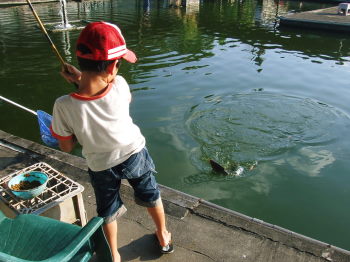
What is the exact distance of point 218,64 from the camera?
34.8ft

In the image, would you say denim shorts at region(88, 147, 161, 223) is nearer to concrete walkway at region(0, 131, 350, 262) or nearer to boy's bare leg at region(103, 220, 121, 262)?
boy's bare leg at region(103, 220, 121, 262)

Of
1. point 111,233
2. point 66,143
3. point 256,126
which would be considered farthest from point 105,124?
point 256,126

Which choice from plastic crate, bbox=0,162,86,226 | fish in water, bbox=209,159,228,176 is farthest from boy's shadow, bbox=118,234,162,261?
fish in water, bbox=209,159,228,176

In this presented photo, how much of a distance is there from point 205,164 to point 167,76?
485 centimetres

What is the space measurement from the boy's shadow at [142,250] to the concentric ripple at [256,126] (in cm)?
231

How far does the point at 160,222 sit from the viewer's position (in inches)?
101

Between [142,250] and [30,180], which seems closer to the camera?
[142,250]

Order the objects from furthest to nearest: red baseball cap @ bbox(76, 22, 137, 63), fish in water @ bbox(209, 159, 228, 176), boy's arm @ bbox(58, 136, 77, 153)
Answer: fish in water @ bbox(209, 159, 228, 176) < boy's arm @ bbox(58, 136, 77, 153) < red baseball cap @ bbox(76, 22, 137, 63)

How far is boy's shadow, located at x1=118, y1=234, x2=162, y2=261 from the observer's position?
269cm

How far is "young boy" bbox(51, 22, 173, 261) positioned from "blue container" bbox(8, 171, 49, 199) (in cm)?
75

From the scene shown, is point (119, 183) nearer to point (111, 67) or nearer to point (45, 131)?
point (111, 67)

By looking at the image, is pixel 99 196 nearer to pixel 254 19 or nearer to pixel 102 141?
pixel 102 141

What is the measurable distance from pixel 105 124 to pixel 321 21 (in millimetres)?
16384

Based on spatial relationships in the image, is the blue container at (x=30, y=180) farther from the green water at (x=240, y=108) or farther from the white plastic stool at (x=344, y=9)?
the white plastic stool at (x=344, y=9)
